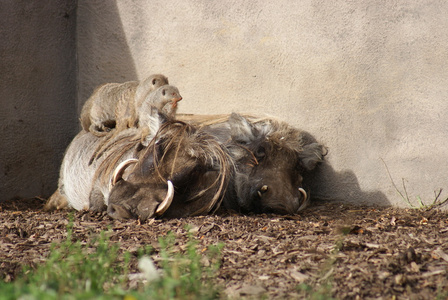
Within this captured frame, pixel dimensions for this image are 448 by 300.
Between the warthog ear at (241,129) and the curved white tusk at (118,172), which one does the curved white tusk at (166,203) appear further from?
the warthog ear at (241,129)

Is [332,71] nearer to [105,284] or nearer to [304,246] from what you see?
[304,246]

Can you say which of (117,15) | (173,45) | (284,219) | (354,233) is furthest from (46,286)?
(117,15)

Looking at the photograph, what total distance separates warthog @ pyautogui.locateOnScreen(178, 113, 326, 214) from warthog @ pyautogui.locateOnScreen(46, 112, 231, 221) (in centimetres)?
23

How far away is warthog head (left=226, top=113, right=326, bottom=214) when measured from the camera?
459 centimetres

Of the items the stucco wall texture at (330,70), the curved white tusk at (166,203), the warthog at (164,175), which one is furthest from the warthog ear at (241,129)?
the curved white tusk at (166,203)

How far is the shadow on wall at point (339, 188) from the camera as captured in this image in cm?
461

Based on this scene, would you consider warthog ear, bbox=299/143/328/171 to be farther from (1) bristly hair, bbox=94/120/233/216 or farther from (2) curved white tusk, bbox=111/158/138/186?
(2) curved white tusk, bbox=111/158/138/186

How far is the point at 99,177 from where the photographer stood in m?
4.76

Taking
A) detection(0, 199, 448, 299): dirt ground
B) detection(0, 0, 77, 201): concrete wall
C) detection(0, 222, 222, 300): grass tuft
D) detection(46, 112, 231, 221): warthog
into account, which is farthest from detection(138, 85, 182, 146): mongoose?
detection(0, 222, 222, 300): grass tuft

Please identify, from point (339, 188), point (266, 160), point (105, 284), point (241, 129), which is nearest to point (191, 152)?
point (241, 129)

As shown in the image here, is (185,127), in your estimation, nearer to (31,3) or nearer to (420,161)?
(420,161)

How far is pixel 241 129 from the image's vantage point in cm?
478

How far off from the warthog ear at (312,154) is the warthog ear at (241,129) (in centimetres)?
43

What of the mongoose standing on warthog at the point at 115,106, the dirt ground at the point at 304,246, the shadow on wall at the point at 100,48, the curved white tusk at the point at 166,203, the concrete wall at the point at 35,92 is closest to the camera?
the dirt ground at the point at 304,246
